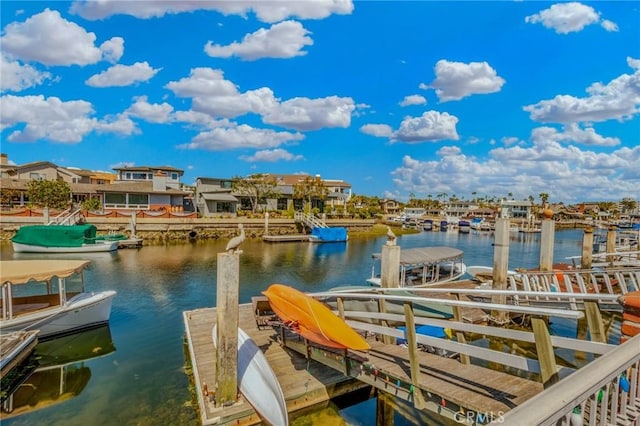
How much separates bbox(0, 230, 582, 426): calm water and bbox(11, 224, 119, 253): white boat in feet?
3.60

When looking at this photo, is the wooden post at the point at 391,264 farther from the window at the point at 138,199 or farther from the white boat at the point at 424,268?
the window at the point at 138,199

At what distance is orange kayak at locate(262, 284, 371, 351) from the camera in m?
7.19

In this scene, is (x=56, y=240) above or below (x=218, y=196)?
below

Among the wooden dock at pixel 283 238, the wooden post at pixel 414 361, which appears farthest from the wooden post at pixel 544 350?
the wooden dock at pixel 283 238

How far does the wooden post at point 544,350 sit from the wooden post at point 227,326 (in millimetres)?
5088

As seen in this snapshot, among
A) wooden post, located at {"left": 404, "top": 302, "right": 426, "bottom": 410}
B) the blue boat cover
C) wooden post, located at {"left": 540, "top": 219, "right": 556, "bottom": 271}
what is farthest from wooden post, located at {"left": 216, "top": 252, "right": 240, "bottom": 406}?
the blue boat cover

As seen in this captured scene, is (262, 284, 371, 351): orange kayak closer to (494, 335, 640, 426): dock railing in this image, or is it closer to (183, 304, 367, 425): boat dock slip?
(183, 304, 367, 425): boat dock slip

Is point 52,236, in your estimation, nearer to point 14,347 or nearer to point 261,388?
point 14,347

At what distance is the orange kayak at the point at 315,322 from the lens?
23.6 feet

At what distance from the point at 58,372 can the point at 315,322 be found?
30.5ft

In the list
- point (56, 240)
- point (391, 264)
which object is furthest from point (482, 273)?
point (56, 240)

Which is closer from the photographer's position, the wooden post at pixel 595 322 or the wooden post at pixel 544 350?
the wooden post at pixel 544 350

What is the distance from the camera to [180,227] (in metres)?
44.3

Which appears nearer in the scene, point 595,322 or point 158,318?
point 595,322
